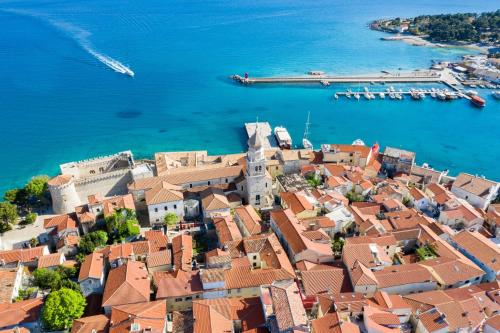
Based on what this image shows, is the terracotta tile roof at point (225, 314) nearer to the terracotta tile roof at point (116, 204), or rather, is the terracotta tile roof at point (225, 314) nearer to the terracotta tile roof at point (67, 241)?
→ the terracotta tile roof at point (67, 241)

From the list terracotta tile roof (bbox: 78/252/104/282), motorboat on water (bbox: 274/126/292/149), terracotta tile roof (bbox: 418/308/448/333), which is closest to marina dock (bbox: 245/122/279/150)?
motorboat on water (bbox: 274/126/292/149)

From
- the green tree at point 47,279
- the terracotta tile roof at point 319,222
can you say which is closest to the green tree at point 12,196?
the green tree at point 47,279

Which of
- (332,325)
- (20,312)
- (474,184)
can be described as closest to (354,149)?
(474,184)

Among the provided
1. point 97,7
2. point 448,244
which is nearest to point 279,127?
point 448,244

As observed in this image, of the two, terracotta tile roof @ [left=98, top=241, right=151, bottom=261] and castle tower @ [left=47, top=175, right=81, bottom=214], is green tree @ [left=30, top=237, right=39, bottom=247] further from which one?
terracotta tile roof @ [left=98, top=241, right=151, bottom=261]

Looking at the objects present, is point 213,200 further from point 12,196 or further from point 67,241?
point 12,196

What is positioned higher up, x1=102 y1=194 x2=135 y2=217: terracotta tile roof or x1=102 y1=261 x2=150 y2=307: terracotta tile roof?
x1=102 y1=194 x2=135 y2=217: terracotta tile roof

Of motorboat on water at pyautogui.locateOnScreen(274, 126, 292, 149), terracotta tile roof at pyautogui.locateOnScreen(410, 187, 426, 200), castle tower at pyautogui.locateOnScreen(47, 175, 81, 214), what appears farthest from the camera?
motorboat on water at pyautogui.locateOnScreen(274, 126, 292, 149)

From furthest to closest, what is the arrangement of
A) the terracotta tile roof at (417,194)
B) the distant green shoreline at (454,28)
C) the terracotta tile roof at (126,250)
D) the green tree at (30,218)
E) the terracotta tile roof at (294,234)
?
the distant green shoreline at (454,28), the terracotta tile roof at (417,194), the green tree at (30,218), the terracotta tile roof at (294,234), the terracotta tile roof at (126,250)
